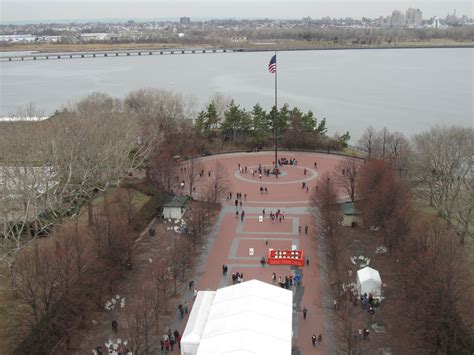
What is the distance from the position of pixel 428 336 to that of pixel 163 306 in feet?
38.9

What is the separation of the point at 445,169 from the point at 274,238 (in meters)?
14.5

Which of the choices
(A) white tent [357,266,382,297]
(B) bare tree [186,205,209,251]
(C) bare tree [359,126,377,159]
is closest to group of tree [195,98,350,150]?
(C) bare tree [359,126,377,159]

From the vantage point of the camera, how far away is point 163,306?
25219 millimetres

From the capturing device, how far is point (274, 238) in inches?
1396

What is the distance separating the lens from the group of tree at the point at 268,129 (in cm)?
5988

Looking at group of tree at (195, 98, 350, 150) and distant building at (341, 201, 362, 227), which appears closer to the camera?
distant building at (341, 201, 362, 227)

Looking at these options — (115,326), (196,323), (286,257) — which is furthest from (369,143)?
(115,326)

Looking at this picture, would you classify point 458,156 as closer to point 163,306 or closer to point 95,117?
point 163,306

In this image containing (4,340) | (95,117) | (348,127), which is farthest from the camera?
(348,127)

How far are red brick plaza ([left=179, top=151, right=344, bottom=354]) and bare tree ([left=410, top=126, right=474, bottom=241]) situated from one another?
9.22 meters

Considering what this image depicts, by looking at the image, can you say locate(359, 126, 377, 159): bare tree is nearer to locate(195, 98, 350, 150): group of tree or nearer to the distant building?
locate(195, 98, 350, 150): group of tree

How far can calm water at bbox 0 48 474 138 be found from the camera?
85500mm

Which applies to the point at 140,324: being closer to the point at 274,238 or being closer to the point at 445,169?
the point at 274,238

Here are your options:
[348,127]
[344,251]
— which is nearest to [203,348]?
[344,251]
